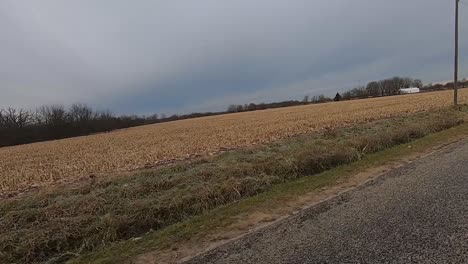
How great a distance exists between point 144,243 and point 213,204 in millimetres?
2382

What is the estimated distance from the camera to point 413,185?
8070mm

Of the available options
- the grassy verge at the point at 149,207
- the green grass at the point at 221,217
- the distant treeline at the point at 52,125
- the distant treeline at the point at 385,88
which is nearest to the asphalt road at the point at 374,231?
the green grass at the point at 221,217

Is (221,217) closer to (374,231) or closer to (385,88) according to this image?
(374,231)

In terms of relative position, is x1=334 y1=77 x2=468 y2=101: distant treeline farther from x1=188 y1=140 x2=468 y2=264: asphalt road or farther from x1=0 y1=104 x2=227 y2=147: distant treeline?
x1=188 y1=140 x2=468 y2=264: asphalt road

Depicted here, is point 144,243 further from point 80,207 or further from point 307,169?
point 307,169

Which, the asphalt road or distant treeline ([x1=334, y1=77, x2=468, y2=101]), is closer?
the asphalt road

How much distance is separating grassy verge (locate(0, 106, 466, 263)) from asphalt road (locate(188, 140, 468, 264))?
115 centimetres

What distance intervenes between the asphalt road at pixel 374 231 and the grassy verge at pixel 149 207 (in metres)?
1.15

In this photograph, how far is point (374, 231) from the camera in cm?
555

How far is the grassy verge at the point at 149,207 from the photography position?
21.1ft

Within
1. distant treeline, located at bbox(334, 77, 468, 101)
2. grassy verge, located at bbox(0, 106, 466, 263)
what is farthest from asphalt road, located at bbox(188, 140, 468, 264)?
distant treeline, located at bbox(334, 77, 468, 101)

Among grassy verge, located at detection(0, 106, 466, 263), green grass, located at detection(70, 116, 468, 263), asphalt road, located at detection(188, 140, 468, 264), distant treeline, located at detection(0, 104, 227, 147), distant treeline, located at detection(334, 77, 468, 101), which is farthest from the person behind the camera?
distant treeline, located at detection(334, 77, 468, 101)

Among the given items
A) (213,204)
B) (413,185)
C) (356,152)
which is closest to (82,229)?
(213,204)

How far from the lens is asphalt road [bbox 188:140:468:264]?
4.77m
